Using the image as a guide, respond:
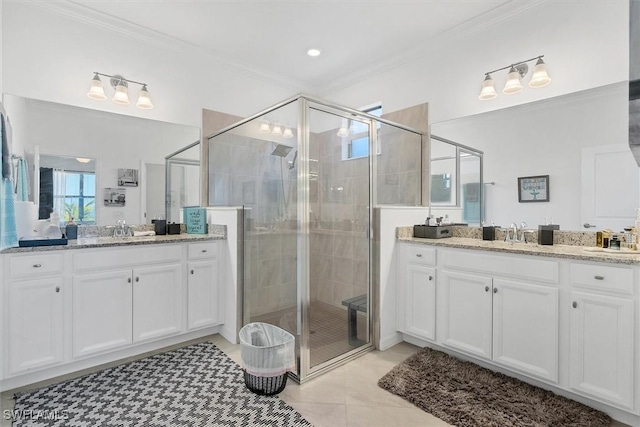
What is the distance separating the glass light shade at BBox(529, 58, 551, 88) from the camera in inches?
93.6

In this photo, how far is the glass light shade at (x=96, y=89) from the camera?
2678 mm

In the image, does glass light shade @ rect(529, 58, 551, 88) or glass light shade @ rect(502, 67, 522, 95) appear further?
glass light shade @ rect(502, 67, 522, 95)

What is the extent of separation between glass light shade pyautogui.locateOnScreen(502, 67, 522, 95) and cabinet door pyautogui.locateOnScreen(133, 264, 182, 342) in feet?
9.74

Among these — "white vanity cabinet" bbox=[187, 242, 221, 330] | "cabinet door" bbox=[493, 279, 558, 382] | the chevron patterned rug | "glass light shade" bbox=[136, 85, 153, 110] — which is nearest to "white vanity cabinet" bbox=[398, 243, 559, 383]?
"cabinet door" bbox=[493, 279, 558, 382]

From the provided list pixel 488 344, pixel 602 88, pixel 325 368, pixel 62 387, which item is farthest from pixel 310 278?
pixel 602 88

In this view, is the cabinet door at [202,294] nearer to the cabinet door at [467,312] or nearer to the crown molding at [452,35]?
the cabinet door at [467,312]

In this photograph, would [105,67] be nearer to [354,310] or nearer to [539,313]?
[354,310]

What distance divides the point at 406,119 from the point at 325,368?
2421 mm

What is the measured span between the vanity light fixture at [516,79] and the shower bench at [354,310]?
1.95 metres

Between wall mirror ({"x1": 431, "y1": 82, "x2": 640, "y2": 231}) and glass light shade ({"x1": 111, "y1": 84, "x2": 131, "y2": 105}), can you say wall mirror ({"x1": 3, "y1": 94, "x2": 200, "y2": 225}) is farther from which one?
wall mirror ({"x1": 431, "y1": 82, "x2": 640, "y2": 231})

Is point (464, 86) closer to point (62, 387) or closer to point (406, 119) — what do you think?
point (406, 119)

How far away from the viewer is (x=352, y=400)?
201 cm

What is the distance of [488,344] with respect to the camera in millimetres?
2244

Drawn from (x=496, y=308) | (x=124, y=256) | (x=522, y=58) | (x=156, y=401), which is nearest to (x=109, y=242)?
(x=124, y=256)
